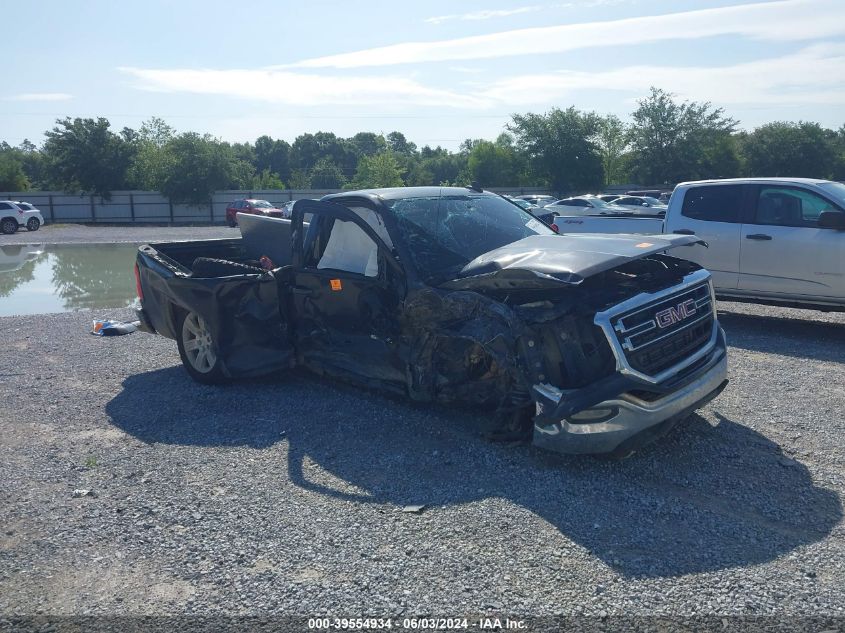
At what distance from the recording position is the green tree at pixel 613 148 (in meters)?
62.0

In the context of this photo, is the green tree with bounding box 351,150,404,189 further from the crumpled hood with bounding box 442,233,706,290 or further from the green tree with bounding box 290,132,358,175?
the crumpled hood with bounding box 442,233,706,290

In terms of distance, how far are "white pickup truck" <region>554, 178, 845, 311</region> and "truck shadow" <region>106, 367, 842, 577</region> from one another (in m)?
4.10

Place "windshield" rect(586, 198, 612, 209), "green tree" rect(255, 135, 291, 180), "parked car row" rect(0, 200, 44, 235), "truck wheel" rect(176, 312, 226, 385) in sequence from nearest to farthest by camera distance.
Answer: "truck wheel" rect(176, 312, 226, 385), "windshield" rect(586, 198, 612, 209), "parked car row" rect(0, 200, 44, 235), "green tree" rect(255, 135, 291, 180)

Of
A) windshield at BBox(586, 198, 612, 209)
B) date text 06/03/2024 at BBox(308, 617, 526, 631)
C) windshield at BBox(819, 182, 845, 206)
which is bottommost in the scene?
date text 06/03/2024 at BBox(308, 617, 526, 631)

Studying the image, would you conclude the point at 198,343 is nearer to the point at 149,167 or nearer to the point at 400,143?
the point at 149,167

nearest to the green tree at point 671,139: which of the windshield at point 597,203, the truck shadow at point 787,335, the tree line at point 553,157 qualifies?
the tree line at point 553,157

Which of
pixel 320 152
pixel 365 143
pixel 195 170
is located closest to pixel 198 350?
pixel 195 170

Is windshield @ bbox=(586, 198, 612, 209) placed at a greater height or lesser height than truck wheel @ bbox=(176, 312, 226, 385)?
greater

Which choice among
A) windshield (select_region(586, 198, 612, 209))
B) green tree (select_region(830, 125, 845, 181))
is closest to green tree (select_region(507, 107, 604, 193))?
green tree (select_region(830, 125, 845, 181))

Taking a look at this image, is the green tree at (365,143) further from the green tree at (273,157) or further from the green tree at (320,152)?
the green tree at (273,157)

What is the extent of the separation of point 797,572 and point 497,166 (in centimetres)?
6052

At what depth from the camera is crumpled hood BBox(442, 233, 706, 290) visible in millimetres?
4930

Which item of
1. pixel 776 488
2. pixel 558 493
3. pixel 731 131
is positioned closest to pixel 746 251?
pixel 776 488

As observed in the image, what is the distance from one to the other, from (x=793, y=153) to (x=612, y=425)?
5900 cm
